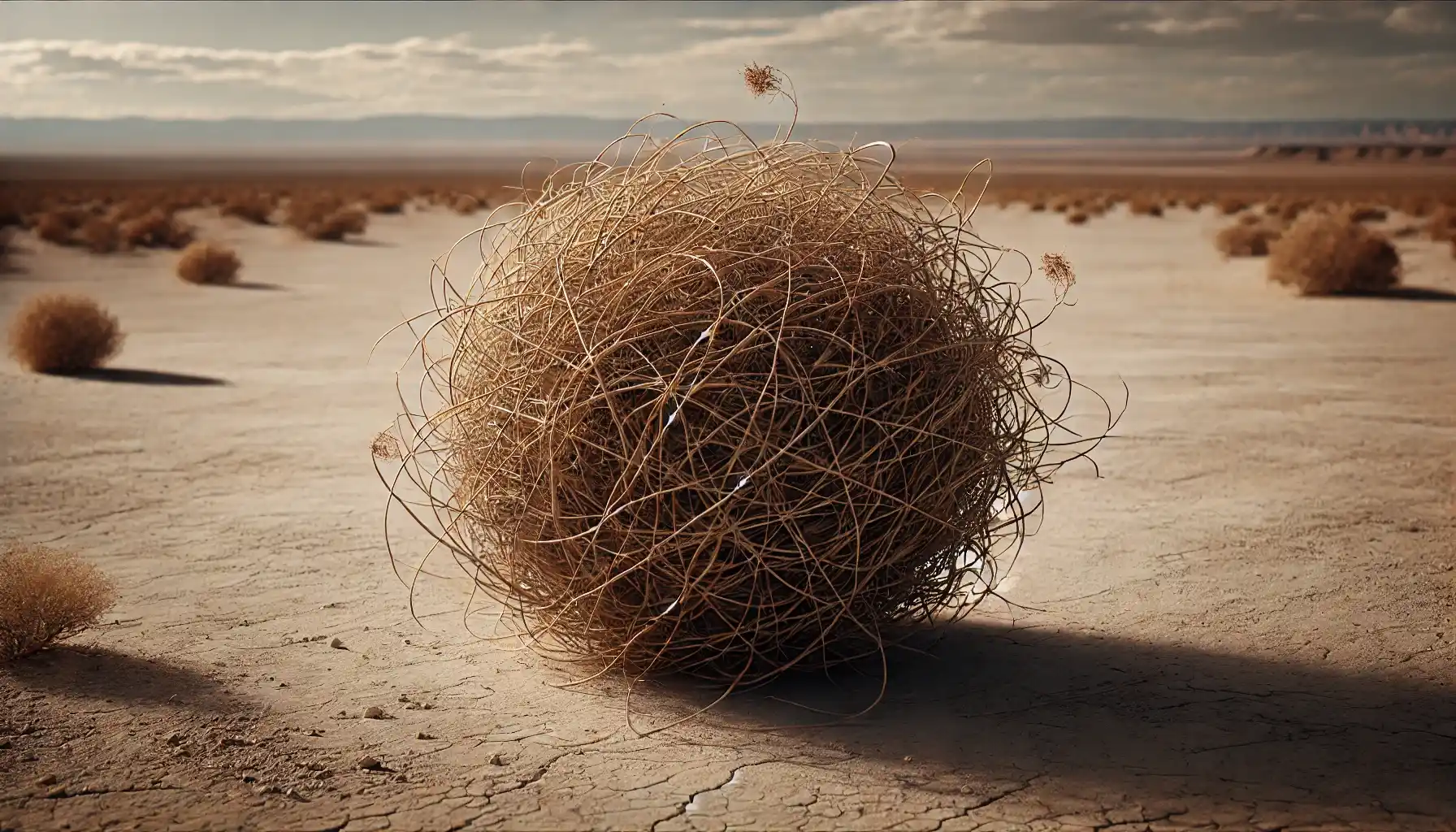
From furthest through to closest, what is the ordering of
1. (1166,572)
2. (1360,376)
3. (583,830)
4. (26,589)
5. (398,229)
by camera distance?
(398,229) → (1360,376) → (1166,572) → (26,589) → (583,830)

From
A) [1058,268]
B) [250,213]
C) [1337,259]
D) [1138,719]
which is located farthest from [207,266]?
[250,213]

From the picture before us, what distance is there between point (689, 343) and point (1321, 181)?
88695 mm

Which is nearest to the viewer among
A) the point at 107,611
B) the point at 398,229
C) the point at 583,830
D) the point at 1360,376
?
the point at 583,830

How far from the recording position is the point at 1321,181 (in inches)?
3282

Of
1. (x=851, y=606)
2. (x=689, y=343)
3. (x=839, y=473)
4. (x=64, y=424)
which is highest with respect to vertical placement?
(x=689, y=343)

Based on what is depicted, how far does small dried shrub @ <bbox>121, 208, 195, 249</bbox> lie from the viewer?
30016mm

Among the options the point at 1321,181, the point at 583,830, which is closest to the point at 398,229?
the point at 583,830

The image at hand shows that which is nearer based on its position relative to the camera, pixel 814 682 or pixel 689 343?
pixel 689 343

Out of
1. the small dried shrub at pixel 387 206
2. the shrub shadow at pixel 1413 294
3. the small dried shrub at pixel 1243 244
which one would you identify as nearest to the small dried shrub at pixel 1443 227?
the small dried shrub at pixel 1243 244

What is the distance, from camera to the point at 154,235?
30.7 meters

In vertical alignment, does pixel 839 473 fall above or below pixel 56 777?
above

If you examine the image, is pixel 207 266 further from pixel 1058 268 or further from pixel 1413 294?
pixel 1058 268

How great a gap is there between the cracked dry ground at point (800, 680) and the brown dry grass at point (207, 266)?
11.8 m

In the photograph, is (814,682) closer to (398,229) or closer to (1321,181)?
(398,229)
